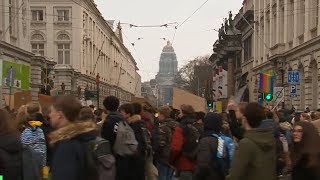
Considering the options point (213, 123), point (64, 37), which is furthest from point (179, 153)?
point (64, 37)

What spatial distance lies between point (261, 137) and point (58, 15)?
69.0 metres

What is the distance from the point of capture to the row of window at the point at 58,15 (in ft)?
237

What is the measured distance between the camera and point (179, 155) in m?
9.44

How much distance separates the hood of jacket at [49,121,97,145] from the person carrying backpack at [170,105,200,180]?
4.24m

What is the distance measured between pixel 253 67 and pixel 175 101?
41.8 metres

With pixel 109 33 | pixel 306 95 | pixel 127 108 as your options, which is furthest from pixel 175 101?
pixel 109 33

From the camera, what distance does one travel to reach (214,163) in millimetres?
7504

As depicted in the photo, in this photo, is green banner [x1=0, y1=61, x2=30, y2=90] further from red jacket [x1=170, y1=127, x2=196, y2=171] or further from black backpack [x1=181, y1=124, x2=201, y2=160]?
black backpack [x1=181, y1=124, x2=201, y2=160]

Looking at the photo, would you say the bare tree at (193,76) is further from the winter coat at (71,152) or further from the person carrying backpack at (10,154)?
the winter coat at (71,152)

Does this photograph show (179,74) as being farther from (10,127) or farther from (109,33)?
(10,127)

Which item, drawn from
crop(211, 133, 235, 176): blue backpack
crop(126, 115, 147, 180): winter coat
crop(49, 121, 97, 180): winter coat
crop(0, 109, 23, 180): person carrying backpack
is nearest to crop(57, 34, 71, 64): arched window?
crop(126, 115, 147, 180): winter coat

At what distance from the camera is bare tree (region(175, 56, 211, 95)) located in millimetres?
105062

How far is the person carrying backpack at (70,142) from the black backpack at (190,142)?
4161mm

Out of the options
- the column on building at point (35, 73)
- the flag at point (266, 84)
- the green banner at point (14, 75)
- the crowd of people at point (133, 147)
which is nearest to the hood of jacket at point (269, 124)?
the crowd of people at point (133, 147)
